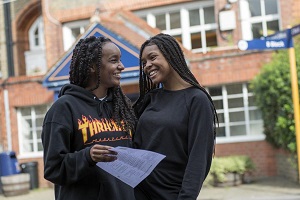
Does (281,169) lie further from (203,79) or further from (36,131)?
(36,131)

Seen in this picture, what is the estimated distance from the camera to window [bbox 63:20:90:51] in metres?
17.1

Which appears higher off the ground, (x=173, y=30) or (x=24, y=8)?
(x=24, y=8)

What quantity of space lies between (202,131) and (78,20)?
1453 cm

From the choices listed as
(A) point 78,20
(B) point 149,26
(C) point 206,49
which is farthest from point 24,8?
(C) point 206,49

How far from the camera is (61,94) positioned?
10.6 feet

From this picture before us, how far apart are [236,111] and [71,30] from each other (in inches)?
229

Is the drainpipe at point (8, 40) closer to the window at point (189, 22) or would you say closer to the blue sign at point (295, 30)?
the window at point (189, 22)

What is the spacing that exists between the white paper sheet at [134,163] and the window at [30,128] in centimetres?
1468

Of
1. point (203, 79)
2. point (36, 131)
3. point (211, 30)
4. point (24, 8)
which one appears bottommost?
point (36, 131)

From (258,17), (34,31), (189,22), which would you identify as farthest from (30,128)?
(258,17)

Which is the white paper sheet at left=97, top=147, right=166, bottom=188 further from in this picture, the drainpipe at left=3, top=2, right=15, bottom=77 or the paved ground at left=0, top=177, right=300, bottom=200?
the drainpipe at left=3, top=2, right=15, bottom=77

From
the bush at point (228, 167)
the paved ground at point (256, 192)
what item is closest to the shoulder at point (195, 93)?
the paved ground at point (256, 192)

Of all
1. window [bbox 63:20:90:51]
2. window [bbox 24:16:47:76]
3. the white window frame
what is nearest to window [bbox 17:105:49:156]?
window [bbox 24:16:47:76]

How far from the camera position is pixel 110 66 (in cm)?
324
